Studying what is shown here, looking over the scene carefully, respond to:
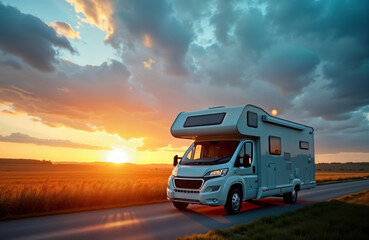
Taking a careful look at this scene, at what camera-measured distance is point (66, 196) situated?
34.1ft

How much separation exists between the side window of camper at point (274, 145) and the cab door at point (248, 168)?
117cm

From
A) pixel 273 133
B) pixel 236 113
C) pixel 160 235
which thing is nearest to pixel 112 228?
pixel 160 235

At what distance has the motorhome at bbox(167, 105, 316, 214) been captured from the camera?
29.5ft

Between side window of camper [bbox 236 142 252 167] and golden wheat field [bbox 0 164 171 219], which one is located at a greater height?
side window of camper [bbox 236 142 252 167]

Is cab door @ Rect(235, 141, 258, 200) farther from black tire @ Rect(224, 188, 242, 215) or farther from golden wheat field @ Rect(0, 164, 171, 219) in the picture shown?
golden wheat field @ Rect(0, 164, 171, 219)

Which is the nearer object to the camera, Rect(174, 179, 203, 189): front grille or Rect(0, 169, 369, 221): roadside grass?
Rect(174, 179, 203, 189): front grille

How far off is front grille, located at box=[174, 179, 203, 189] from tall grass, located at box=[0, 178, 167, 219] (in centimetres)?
333

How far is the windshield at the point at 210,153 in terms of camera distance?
9.42 meters

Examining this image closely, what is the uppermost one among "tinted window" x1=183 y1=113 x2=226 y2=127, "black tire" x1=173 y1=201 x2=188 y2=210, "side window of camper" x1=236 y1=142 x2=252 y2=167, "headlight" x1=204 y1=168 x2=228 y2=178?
"tinted window" x1=183 y1=113 x2=226 y2=127

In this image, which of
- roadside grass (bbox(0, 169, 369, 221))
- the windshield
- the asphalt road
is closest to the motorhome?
the windshield

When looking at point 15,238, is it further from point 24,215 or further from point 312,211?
point 312,211

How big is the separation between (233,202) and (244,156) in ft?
4.93

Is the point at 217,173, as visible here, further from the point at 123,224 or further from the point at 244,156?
the point at 123,224

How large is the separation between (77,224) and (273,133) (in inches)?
303
